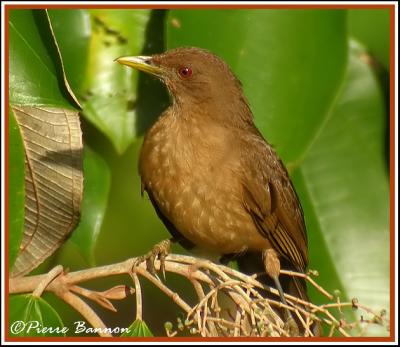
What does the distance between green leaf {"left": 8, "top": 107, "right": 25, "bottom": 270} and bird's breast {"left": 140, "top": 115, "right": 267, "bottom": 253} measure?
3.05 ft

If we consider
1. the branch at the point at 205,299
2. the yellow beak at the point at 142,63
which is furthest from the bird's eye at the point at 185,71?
the branch at the point at 205,299

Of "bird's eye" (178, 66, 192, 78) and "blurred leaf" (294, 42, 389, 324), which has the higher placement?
"bird's eye" (178, 66, 192, 78)

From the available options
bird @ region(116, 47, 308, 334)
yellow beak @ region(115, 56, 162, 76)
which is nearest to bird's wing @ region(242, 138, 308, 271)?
bird @ region(116, 47, 308, 334)

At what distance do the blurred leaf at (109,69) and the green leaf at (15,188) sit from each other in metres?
0.60

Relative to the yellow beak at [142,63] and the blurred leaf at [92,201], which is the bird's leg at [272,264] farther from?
the yellow beak at [142,63]

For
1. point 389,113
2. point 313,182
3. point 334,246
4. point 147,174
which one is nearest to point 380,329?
point 334,246

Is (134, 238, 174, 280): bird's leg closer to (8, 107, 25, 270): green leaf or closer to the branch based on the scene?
the branch

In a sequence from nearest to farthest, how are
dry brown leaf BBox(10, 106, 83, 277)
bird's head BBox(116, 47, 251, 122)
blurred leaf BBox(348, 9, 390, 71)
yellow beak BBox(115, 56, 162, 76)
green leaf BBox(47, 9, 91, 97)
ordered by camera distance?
dry brown leaf BBox(10, 106, 83, 277), green leaf BBox(47, 9, 91, 97), yellow beak BBox(115, 56, 162, 76), bird's head BBox(116, 47, 251, 122), blurred leaf BBox(348, 9, 390, 71)

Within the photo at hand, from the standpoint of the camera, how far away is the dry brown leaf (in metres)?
3.88

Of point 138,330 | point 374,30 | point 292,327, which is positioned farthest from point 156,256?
point 374,30

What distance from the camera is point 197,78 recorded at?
477cm

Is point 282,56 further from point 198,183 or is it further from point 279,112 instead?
point 198,183

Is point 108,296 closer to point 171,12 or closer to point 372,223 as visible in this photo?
point 171,12

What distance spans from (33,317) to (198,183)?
1207mm
